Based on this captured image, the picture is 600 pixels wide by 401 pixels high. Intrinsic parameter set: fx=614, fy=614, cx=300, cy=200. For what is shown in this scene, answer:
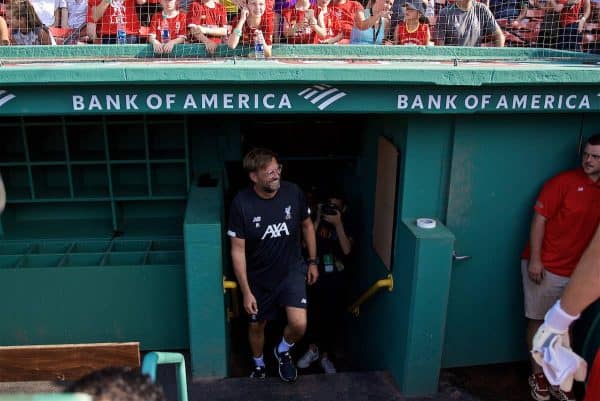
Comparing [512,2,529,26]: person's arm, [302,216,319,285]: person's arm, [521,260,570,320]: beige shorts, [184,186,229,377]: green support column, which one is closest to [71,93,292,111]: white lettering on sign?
[184,186,229,377]: green support column

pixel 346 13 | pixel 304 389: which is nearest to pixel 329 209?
pixel 304 389

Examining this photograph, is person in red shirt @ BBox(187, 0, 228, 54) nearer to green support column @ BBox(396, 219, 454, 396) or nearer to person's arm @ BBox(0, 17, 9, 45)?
person's arm @ BBox(0, 17, 9, 45)

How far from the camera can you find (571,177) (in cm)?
395

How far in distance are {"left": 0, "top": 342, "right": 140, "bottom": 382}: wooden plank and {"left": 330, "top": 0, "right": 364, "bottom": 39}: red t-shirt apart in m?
3.69

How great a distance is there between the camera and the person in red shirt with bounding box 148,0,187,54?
16.4 feet

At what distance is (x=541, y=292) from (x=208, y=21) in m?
3.35

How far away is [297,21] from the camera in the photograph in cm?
536

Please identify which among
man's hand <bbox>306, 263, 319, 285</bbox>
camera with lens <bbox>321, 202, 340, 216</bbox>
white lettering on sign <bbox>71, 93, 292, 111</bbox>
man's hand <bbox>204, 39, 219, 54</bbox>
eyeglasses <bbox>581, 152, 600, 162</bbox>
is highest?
man's hand <bbox>204, 39, 219, 54</bbox>

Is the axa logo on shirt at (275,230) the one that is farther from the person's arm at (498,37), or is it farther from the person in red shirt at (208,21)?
the person's arm at (498,37)

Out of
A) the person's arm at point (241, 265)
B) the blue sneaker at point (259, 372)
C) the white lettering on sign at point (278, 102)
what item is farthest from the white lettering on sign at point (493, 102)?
the blue sneaker at point (259, 372)

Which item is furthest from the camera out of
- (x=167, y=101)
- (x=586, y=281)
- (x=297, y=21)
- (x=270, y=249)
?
(x=297, y=21)

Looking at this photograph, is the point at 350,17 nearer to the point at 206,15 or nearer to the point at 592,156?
the point at 206,15

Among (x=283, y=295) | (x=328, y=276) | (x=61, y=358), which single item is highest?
(x=61, y=358)

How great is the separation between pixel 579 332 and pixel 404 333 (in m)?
1.27
